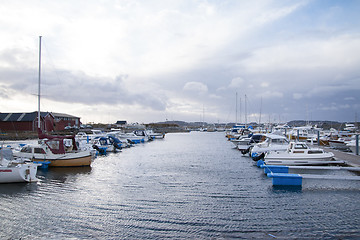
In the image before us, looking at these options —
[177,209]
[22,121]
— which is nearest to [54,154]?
[177,209]

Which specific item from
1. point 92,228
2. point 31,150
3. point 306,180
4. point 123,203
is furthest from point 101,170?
point 306,180

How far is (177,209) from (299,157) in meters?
15.0

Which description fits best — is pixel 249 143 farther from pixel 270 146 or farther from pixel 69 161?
pixel 69 161

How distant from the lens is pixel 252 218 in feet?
38.4

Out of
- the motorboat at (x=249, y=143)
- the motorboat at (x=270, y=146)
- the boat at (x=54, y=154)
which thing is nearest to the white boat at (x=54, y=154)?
the boat at (x=54, y=154)

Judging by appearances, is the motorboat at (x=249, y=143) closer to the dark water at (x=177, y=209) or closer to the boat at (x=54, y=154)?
the dark water at (x=177, y=209)

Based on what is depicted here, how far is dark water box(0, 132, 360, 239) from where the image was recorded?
405 inches

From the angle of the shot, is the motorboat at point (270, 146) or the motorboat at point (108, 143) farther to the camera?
the motorboat at point (108, 143)

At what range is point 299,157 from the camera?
79.2 ft

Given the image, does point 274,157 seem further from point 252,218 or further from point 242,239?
point 242,239

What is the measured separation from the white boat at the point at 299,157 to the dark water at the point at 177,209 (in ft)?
15.4

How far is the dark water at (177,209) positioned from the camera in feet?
33.8

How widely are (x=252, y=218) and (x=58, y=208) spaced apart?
8.61 m

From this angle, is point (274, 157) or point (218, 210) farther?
point (274, 157)
